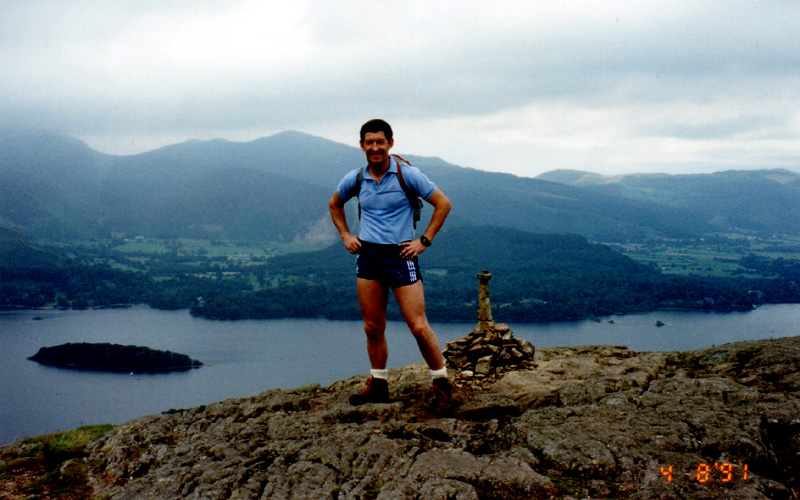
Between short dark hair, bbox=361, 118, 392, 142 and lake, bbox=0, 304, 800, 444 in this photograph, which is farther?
lake, bbox=0, 304, 800, 444

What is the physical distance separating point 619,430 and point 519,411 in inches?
59.6

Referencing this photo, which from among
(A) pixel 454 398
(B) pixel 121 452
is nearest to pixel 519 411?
(A) pixel 454 398

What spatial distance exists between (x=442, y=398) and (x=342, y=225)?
237cm

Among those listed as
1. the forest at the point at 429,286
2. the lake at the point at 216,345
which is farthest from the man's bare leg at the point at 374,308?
the forest at the point at 429,286

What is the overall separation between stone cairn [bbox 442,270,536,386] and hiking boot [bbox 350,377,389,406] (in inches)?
66.4

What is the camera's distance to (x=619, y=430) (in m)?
5.32

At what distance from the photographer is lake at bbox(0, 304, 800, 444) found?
217 ft

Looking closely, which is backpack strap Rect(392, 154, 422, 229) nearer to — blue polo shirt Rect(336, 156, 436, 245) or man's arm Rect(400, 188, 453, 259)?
blue polo shirt Rect(336, 156, 436, 245)

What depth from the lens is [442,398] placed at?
6.55m

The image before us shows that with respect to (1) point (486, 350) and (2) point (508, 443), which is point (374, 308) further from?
(1) point (486, 350)

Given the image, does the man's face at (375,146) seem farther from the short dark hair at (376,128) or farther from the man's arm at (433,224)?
the man's arm at (433,224)

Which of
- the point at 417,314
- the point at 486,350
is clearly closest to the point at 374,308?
the point at 417,314

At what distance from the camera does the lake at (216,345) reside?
6606 centimetres

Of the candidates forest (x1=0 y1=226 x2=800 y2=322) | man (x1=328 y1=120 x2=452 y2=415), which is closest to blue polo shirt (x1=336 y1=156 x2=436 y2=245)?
man (x1=328 y1=120 x2=452 y2=415)
